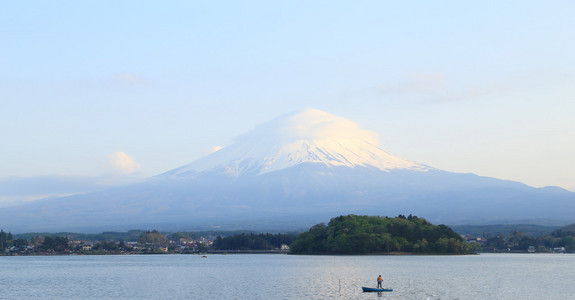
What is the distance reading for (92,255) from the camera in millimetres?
194750

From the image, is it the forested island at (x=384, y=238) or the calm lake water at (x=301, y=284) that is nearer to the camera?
the calm lake water at (x=301, y=284)

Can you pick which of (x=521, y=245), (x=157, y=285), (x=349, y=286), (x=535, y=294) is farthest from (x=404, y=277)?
(x=521, y=245)

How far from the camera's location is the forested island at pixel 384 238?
147 meters

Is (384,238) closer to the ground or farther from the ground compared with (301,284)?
farther from the ground

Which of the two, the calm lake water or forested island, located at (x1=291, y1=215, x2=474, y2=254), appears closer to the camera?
the calm lake water

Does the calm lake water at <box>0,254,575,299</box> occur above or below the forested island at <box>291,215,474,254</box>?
below

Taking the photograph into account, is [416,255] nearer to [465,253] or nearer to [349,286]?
[465,253]

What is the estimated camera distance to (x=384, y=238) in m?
146

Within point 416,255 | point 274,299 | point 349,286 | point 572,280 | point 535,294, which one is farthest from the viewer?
point 416,255

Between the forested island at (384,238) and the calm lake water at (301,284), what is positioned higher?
the forested island at (384,238)

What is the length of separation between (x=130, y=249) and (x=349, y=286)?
438 ft

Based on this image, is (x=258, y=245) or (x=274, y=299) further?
(x=258, y=245)

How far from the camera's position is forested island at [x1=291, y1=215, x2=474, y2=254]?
482 feet

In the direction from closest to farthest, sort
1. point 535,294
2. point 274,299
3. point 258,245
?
point 274,299
point 535,294
point 258,245
